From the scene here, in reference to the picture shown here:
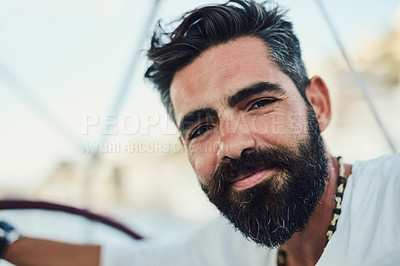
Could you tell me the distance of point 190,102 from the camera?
Result: 100cm

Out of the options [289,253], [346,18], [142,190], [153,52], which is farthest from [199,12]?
[142,190]

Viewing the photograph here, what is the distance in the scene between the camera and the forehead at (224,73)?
0.93m

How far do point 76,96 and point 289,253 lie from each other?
2.22 metres

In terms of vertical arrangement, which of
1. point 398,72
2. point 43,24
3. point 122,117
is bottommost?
point 398,72

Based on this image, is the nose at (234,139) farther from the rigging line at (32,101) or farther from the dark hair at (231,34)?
the rigging line at (32,101)

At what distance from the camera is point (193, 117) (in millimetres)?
1007

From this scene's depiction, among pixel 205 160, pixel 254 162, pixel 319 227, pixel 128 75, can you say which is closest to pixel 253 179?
pixel 254 162

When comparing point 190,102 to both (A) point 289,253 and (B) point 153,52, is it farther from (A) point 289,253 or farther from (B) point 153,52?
(A) point 289,253

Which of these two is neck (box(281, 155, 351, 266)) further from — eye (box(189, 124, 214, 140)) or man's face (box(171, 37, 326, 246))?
eye (box(189, 124, 214, 140))

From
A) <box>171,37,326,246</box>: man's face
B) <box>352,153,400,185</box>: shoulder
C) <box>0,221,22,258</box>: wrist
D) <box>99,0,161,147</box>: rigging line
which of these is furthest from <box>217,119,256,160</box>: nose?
<box>0,221,22,258</box>: wrist

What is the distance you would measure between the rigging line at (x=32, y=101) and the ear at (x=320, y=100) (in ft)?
3.75

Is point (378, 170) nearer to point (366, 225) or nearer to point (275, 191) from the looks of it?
point (366, 225)

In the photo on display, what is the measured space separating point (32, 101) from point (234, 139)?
1.19 metres

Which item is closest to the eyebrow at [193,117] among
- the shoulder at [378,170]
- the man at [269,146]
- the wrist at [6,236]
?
the man at [269,146]
